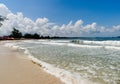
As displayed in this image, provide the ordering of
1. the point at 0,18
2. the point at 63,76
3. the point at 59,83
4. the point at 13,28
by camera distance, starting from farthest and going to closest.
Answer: the point at 13,28, the point at 0,18, the point at 63,76, the point at 59,83

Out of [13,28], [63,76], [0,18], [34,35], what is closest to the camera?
[63,76]

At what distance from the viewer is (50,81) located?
197 inches

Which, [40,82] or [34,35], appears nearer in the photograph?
[40,82]

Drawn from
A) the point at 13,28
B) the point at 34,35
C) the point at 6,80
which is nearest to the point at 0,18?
the point at 6,80

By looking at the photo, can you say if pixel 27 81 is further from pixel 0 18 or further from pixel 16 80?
pixel 0 18

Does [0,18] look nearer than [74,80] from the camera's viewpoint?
No

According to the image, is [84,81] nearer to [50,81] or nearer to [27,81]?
[50,81]

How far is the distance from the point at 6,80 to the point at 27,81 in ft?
2.18

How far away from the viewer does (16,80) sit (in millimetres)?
4977

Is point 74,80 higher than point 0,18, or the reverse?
point 0,18

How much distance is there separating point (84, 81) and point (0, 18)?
44.2m

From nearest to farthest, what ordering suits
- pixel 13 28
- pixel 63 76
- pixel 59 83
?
pixel 59 83 → pixel 63 76 → pixel 13 28

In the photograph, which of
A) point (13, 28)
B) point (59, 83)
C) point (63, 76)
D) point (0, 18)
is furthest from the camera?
point (13, 28)

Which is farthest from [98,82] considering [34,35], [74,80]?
[34,35]
